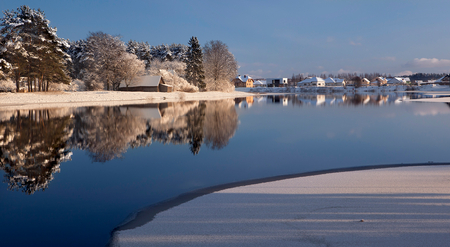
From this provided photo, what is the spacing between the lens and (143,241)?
375 centimetres

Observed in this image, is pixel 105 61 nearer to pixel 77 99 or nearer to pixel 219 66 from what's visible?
pixel 77 99

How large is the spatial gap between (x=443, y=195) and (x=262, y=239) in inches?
140

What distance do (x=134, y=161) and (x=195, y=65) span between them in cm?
5609

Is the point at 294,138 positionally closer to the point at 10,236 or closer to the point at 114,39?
the point at 10,236

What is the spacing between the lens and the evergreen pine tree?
6291cm

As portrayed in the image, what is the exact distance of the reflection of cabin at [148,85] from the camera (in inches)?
2221

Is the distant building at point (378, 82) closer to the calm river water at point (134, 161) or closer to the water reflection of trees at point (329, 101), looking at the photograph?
the water reflection of trees at point (329, 101)

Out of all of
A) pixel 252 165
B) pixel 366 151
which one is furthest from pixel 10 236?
pixel 366 151

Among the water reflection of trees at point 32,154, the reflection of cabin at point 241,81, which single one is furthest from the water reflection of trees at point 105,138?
the reflection of cabin at point 241,81

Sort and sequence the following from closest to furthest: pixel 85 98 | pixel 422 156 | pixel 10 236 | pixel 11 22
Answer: pixel 10 236
pixel 422 156
pixel 11 22
pixel 85 98

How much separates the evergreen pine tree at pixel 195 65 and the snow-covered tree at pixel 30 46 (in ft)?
88.3

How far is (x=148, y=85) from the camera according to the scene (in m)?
56.5

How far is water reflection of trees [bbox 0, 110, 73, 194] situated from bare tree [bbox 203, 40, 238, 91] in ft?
170

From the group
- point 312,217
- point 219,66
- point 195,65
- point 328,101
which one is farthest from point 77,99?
point 312,217
